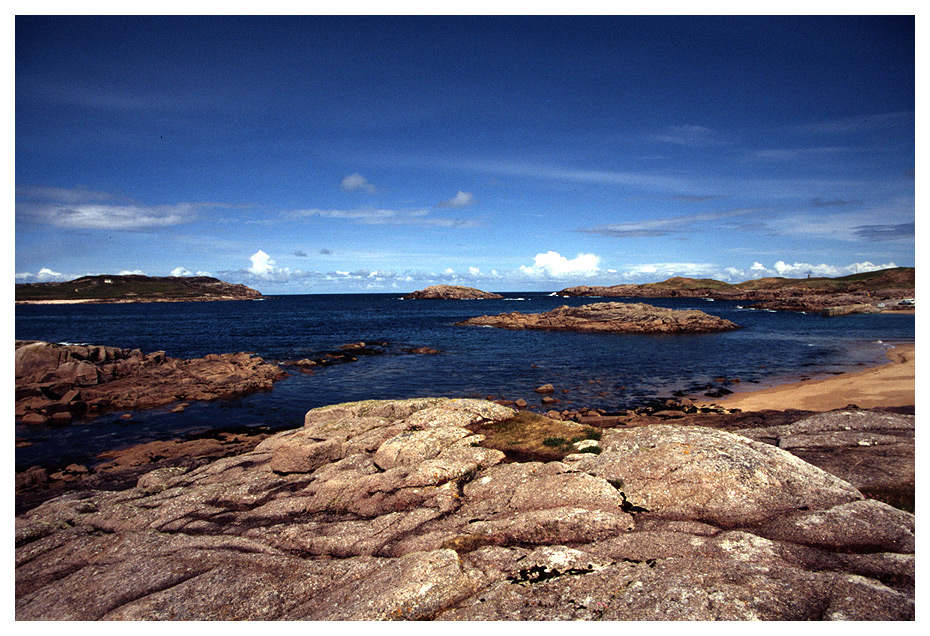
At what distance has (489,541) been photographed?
1087cm

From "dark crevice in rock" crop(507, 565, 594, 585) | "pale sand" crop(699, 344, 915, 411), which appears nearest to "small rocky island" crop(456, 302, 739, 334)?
"pale sand" crop(699, 344, 915, 411)

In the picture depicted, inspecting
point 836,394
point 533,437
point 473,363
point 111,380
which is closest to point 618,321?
point 473,363

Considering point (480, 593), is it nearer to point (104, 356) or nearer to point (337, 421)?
point (337, 421)

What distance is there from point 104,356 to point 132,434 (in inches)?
1077

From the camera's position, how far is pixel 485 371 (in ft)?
171

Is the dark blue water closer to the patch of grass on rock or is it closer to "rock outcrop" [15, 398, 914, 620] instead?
the patch of grass on rock

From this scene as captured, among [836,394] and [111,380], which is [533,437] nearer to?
[836,394]

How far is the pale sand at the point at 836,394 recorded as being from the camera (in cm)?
3109

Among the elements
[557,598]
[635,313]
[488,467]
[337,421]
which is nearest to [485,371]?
[337,421]

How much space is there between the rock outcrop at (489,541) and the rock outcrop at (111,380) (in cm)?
2371

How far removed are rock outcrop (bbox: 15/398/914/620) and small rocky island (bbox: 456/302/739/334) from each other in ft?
266

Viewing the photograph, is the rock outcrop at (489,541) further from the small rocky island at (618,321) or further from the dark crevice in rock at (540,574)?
the small rocky island at (618,321)

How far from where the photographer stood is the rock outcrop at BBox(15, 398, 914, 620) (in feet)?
26.8

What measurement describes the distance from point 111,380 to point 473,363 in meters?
39.7
